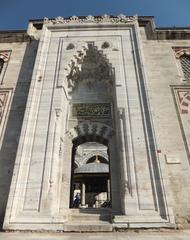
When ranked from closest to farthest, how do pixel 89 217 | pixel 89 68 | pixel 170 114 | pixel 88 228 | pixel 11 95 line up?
pixel 88 228 → pixel 89 217 → pixel 170 114 → pixel 11 95 → pixel 89 68

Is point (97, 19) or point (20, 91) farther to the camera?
point (97, 19)

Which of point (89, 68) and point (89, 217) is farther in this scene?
point (89, 68)

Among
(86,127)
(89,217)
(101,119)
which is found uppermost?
(101,119)

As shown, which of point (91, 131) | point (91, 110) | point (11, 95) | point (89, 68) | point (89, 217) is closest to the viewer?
point (89, 217)

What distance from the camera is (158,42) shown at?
11.0m

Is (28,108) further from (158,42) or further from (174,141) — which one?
(158,42)

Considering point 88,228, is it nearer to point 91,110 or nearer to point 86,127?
point 86,127

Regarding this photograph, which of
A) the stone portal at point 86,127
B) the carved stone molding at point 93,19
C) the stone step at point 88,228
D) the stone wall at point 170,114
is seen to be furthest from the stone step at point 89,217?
the carved stone molding at point 93,19

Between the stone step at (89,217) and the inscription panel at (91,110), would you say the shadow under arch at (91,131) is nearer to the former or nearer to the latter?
the inscription panel at (91,110)

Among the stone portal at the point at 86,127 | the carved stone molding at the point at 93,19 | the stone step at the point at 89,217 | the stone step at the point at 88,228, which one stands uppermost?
the carved stone molding at the point at 93,19

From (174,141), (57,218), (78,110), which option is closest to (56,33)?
(78,110)

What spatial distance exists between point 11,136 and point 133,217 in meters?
4.83

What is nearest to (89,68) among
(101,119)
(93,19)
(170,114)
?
(101,119)

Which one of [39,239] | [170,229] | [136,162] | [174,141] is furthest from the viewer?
[174,141]
